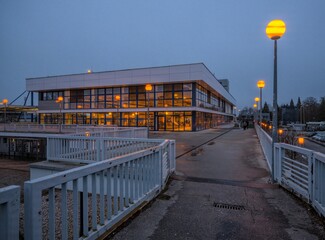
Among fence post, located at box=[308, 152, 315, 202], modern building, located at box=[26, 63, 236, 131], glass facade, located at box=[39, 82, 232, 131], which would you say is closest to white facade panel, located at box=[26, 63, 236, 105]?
modern building, located at box=[26, 63, 236, 131]

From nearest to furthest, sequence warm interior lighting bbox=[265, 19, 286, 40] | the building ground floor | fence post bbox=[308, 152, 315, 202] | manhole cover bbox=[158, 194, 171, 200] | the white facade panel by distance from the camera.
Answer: fence post bbox=[308, 152, 315, 202] < manhole cover bbox=[158, 194, 171, 200] < warm interior lighting bbox=[265, 19, 286, 40] < the white facade panel < the building ground floor

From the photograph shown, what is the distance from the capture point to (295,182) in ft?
18.8

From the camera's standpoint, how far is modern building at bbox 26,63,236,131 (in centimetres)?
3416

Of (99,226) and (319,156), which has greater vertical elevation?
→ (319,156)

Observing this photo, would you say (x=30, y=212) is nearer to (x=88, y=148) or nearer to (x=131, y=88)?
(x=88, y=148)

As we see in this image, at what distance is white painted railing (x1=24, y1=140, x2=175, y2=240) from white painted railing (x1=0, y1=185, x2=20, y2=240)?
12 cm

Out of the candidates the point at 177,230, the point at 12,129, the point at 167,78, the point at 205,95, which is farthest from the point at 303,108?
the point at 177,230

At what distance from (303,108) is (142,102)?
10505 cm

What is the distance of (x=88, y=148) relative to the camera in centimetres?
955

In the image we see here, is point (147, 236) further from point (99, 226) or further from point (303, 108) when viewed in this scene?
point (303, 108)

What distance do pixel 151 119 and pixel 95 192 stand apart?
33608 millimetres

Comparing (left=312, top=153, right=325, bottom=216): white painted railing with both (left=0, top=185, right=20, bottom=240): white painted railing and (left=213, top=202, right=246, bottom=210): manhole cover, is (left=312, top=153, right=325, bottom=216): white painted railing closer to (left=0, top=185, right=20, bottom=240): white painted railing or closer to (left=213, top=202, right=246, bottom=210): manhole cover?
(left=213, top=202, right=246, bottom=210): manhole cover

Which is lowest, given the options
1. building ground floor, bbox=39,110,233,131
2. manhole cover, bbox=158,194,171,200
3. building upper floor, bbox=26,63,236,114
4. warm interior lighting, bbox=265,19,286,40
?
manhole cover, bbox=158,194,171,200

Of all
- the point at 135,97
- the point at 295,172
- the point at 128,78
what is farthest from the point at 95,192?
the point at 135,97
